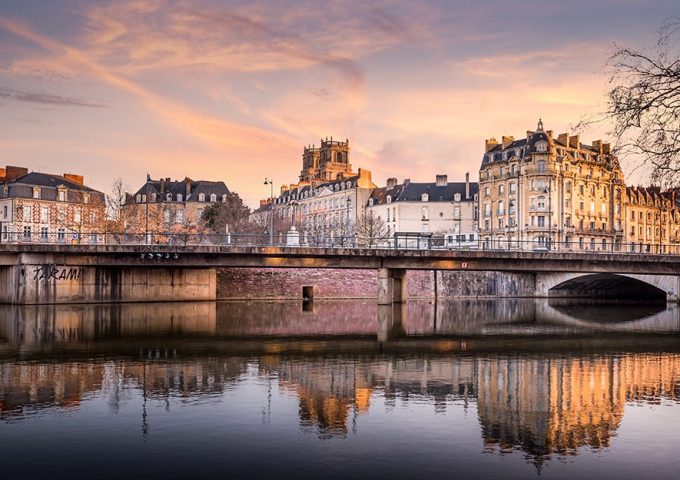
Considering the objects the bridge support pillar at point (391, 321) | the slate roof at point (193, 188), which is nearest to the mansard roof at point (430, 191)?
the slate roof at point (193, 188)

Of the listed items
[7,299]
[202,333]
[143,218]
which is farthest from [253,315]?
[143,218]

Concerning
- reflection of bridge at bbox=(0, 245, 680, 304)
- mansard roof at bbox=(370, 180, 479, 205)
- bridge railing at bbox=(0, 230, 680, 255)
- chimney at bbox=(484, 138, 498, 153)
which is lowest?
reflection of bridge at bbox=(0, 245, 680, 304)

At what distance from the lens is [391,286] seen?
7088cm

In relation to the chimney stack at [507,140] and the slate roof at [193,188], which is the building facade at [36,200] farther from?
the chimney stack at [507,140]

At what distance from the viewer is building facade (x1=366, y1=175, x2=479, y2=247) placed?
14838cm

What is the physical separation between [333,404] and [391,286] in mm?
48857

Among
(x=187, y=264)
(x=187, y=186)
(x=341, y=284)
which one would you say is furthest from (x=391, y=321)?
(x=187, y=186)

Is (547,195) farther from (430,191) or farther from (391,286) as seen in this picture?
(391,286)

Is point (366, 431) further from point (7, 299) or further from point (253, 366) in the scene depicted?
point (7, 299)

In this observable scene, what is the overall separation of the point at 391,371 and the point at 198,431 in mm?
12058

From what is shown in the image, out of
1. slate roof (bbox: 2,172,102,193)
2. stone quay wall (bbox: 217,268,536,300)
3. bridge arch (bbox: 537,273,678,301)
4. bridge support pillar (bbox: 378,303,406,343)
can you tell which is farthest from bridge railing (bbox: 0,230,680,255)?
slate roof (bbox: 2,172,102,193)

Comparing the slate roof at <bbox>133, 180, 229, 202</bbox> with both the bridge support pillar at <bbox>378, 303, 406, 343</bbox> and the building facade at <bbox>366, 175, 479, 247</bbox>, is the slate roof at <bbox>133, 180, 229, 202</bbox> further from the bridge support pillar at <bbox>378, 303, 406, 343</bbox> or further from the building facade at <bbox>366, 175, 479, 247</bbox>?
the bridge support pillar at <bbox>378, 303, 406, 343</bbox>

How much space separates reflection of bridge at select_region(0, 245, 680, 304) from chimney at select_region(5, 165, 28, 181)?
60.5 metres

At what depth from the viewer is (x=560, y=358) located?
33844 millimetres
